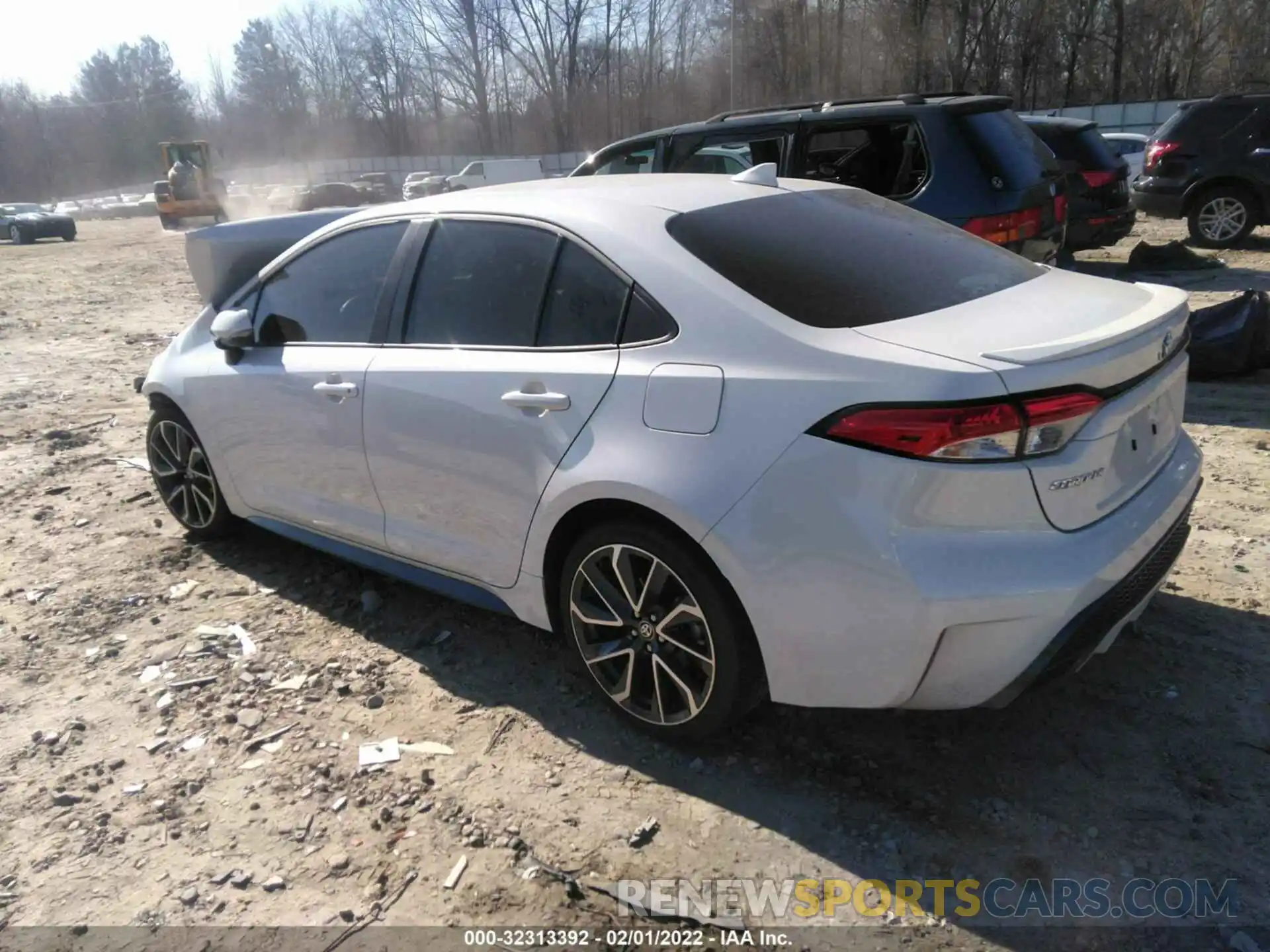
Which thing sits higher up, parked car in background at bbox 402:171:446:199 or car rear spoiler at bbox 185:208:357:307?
parked car in background at bbox 402:171:446:199

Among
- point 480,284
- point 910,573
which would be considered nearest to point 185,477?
point 480,284

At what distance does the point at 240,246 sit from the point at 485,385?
3.97 metres

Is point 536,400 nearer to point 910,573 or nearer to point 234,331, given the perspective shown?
point 910,573

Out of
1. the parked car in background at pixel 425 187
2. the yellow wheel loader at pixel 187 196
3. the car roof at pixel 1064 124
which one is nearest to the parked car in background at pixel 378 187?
the parked car in background at pixel 425 187

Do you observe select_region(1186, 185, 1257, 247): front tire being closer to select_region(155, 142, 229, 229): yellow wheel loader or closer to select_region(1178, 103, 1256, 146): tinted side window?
select_region(1178, 103, 1256, 146): tinted side window

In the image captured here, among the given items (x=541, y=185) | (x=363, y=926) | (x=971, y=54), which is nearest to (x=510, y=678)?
(x=363, y=926)

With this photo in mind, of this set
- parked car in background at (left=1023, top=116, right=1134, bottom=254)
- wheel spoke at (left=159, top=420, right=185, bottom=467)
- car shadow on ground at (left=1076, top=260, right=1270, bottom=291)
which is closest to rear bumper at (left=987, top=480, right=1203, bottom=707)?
wheel spoke at (left=159, top=420, right=185, bottom=467)

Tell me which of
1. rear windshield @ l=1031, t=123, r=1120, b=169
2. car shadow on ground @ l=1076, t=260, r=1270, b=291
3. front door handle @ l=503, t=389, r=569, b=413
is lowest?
car shadow on ground @ l=1076, t=260, r=1270, b=291

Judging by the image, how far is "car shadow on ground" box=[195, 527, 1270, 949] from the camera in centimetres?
241

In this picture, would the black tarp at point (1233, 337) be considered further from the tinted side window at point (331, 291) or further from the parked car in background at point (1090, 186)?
the tinted side window at point (331, 291)

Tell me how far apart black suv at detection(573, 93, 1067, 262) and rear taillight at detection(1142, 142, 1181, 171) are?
→ 21.3 ft

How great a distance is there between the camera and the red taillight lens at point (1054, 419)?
89.2 inches

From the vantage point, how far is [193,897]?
8.28 feet

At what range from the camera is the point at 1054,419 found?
229cm
